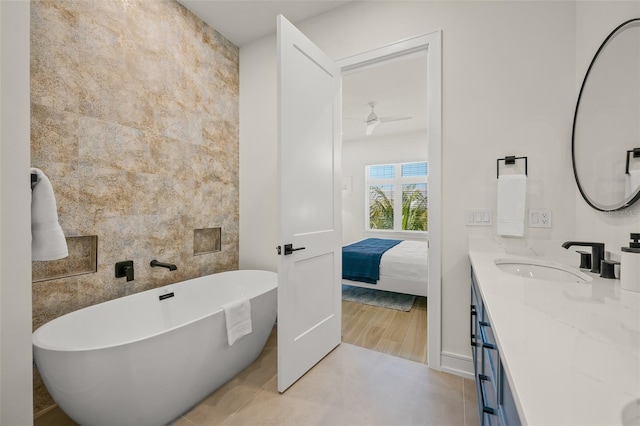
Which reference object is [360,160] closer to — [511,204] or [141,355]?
[511,204]

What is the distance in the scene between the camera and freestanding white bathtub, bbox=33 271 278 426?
122 centimetres

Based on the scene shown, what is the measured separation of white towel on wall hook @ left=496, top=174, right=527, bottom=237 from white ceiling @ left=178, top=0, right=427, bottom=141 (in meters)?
1.18

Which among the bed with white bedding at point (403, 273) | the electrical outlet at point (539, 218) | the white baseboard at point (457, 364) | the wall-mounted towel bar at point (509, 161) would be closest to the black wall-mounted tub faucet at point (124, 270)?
the white baseboard at point (457, 364)

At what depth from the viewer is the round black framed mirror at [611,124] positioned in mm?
1091

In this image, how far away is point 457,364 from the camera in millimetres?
1970

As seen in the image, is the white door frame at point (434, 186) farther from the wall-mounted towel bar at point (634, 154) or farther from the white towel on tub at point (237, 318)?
the white towel on tub at point (237, 318)

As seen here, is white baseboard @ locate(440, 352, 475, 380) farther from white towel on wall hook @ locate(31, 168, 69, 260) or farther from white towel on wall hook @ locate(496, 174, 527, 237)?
white towel on wall hook @ locate(31, 168, 69, 260)

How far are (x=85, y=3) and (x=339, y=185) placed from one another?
2075mm

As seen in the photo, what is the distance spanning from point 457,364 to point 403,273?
4.56 feet

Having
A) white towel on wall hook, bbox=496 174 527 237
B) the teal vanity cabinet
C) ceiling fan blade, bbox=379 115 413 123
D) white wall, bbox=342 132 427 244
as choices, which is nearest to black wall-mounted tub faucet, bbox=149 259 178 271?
the teal vanity cabinet

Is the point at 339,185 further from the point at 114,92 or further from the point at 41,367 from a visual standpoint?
the point at 41,367

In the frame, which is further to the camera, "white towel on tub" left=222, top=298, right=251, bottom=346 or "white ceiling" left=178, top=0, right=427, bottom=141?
"white ceiling" left=178, top=0, right=427, bottom=141

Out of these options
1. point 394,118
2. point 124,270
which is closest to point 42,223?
point 124,270

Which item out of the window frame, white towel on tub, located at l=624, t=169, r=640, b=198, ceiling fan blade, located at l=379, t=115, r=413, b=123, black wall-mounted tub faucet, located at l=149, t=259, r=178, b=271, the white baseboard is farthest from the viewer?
the window frame
